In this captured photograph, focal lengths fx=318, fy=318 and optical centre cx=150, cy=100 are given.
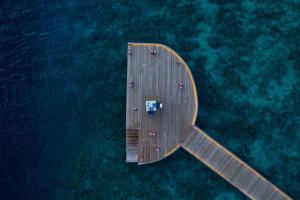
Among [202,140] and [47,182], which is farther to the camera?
[47,182]

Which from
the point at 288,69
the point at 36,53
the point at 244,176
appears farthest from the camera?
the point at 36,53

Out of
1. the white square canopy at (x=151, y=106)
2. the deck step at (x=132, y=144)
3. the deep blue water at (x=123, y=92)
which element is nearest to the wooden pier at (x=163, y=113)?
the deck step at (x=132, y=144)

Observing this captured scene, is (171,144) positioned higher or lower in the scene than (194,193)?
higher

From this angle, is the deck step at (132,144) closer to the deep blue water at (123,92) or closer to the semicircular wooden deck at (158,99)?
the semicircular wooden deck at (158,99)

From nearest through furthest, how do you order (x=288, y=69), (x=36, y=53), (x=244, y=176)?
1. (x=244, y=176)
2. (x=288, y=69)
3. (x=36, y=53)

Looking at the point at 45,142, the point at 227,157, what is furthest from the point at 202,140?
the point at 45,142

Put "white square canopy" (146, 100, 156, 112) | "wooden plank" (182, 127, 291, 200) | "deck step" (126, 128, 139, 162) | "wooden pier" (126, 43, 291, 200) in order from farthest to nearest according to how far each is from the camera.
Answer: "deck step" (126, 128, 139, 162) < "wooden pier" (126, 43, 291, 200) < "white square canopy" (146, 100, 156, 112) < "wooden plank" (182, 127, 291, 200)

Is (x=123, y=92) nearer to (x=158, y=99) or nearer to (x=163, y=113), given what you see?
(x=158, y=99)

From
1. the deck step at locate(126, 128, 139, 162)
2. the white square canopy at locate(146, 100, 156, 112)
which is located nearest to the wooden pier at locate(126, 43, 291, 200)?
the deck step at locate(126, 128, 139, 162)

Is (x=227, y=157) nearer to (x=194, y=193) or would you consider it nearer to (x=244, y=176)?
(x=244, y=176)

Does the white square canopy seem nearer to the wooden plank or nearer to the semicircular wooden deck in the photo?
the semicircular wooden deck
